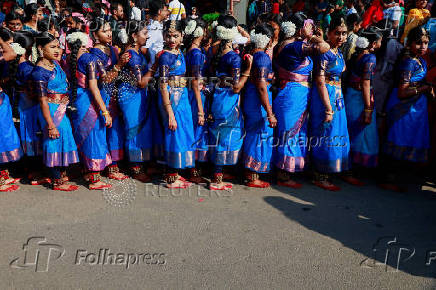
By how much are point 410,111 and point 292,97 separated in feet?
4.30

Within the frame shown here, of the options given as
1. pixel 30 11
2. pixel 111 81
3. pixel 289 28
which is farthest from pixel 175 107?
pixel 30 11

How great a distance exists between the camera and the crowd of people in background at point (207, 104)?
11.3 feet

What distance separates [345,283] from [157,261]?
1.29m

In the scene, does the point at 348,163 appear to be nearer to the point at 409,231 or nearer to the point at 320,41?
the point at 409,231

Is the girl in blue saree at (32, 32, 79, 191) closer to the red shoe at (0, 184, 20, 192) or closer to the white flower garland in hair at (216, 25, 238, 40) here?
the red shoe at (0, 184, 20, 192)

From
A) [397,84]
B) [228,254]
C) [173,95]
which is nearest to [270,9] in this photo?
[397,84]

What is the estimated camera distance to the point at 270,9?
7383 mm

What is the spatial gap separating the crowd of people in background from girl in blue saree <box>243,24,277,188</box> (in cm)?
1

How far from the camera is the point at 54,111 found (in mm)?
3414

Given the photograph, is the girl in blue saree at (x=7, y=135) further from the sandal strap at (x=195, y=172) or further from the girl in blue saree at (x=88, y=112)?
the sandal strap at (x=195, y=172)

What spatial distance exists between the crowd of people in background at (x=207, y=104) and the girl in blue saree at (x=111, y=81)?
0.01 m

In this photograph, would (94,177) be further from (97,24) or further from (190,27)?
(190,27)

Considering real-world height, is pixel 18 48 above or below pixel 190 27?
below

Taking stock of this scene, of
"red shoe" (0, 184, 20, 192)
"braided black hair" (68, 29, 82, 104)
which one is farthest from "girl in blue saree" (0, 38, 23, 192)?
"braided black hair" (68, 29, 82, 104)
